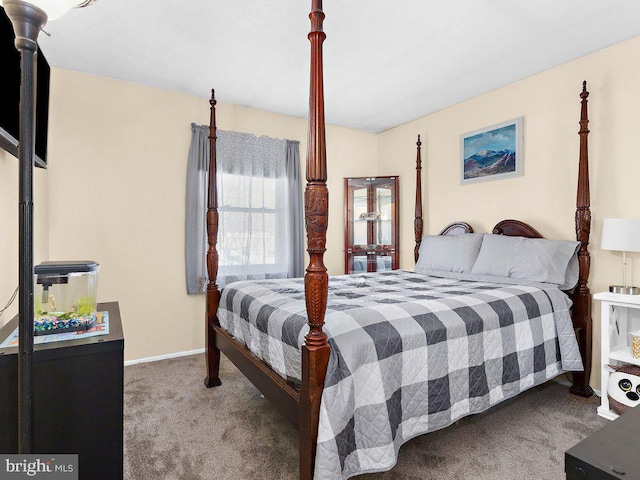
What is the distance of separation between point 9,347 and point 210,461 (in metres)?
1.19

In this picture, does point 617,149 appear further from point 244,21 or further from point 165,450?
point 165,450

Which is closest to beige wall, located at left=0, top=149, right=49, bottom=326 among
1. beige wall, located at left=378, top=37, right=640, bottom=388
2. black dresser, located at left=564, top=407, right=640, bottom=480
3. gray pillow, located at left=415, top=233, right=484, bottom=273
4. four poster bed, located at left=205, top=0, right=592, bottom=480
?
four poster bed, located at left=205, top=0, right=592, bottom=480

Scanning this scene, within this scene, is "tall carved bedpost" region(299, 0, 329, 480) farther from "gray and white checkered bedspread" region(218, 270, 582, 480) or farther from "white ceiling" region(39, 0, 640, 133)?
"white ceiling" region(39, 0, 640, 133)

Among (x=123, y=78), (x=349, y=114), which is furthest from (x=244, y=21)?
(x=349, y=114)

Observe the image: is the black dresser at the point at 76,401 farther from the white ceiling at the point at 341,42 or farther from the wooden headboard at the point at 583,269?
the wooden headboard at the point at 583,269

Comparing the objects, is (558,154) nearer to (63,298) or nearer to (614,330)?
(614,330)

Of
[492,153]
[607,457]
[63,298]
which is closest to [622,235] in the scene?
[492,153]

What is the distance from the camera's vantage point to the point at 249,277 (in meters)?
3.88

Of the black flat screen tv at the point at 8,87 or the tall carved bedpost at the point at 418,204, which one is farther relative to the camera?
the tall carved bedpost at the point at 418,204

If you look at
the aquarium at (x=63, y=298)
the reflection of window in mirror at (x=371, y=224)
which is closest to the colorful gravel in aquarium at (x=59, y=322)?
the aquarium at (x=63, y=298)

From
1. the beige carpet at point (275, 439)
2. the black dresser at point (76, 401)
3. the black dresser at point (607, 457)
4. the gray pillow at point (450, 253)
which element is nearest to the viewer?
the black dresser at point (607, 457)

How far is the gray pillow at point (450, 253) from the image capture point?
3.23m

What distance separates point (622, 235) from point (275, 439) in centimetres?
256

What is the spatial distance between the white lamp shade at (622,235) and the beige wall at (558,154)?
1.14 ft
